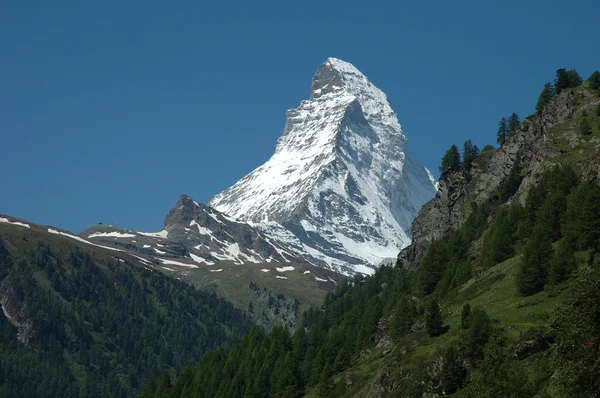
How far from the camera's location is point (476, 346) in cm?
8812

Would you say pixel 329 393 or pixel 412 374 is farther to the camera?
pixel 329 393

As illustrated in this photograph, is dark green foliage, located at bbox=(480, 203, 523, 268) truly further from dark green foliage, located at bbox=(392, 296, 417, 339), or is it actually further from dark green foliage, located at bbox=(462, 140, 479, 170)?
dark green foliage, located at bbox=(462, 140, 479, 170)

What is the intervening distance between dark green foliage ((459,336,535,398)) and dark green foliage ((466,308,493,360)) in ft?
53.8

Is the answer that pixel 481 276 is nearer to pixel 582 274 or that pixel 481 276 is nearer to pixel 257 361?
pixel 257 361

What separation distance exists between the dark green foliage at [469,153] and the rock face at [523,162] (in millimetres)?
2166

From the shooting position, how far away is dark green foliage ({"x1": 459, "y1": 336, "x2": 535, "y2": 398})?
6556 cm

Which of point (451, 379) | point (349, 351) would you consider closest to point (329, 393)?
point (349, 351)

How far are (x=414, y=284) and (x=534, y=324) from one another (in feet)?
239

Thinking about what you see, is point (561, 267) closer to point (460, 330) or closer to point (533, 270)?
point (533, 270)

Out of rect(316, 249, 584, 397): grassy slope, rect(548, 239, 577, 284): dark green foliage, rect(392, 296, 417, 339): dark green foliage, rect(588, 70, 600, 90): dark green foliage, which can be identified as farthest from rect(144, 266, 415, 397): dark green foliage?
rect(588, 70, 600, 90): dark green foliage

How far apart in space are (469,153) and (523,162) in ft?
85.4

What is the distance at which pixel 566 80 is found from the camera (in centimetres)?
17762

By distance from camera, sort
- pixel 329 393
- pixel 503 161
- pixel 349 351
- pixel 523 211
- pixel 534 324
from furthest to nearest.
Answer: pixel 503 161 → pixel 349 351 → pixel 523 211 → pixel 329 393 → pixel 534 324

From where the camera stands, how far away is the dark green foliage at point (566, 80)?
176000 mm
